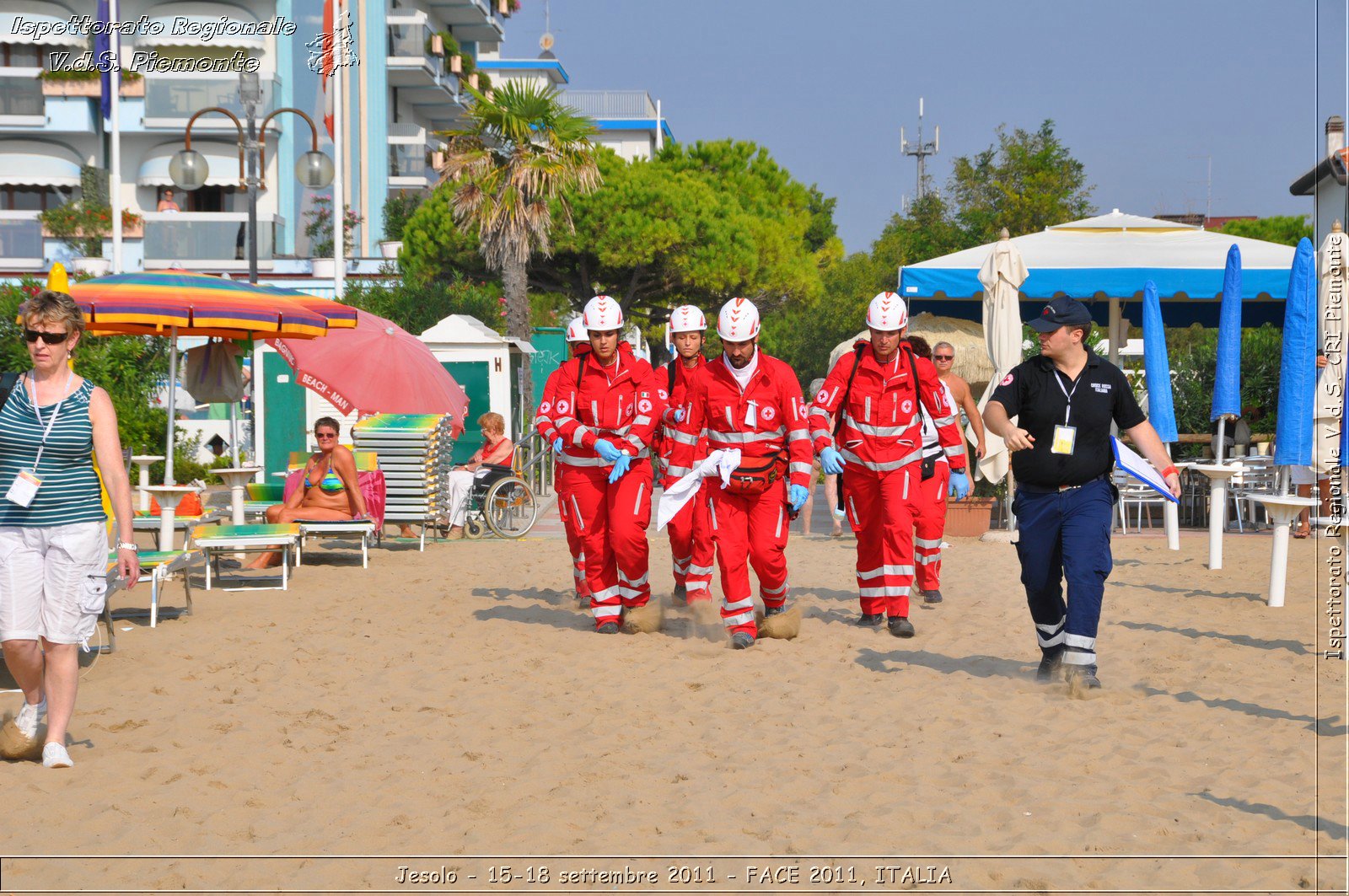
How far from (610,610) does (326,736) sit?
3128 millimetres

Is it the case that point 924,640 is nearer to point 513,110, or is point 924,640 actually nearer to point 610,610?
point 610,610

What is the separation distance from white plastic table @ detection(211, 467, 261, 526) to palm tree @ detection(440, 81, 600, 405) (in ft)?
44.8

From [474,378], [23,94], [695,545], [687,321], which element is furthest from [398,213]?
[695,545]

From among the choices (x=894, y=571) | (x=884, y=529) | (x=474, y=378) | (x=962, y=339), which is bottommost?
(x=894, y=571)

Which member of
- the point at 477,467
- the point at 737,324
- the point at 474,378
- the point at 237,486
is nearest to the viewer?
the point at 737,324

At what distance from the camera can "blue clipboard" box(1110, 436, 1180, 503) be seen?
7309mm

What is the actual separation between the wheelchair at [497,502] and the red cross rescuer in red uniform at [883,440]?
7.06 metres

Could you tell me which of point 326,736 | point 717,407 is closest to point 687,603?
point 717,407

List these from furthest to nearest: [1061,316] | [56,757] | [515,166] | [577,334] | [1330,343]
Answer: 1. [515,166]
2. [1330,343]
3. [577,334]
4. [1061,316]
5. [56,757]

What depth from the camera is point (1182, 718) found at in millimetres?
6520

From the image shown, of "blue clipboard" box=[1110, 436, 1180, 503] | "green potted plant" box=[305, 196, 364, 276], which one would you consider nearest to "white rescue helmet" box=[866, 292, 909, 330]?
"blue clipboard" box=[1110, 436, 1180, 503]

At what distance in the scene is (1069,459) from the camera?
708cm

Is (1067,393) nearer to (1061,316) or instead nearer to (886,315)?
(1061,316)

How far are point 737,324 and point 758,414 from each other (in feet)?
1.80
